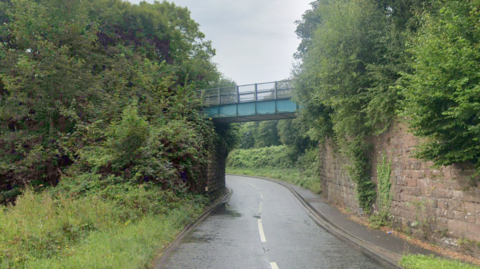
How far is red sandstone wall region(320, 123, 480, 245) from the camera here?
7.58m

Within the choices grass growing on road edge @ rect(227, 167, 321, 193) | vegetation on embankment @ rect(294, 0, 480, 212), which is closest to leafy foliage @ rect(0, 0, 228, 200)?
vegetation on embankment @ rect(294, 0, 480, 212)

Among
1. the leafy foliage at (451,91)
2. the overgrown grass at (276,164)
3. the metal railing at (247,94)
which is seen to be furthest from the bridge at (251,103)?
the leafy foliage at (451,91)

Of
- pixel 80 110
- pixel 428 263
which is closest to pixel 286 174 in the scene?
pixel 80 110

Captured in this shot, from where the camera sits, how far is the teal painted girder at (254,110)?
75.9ft

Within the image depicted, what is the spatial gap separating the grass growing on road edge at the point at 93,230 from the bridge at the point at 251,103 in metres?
11.8

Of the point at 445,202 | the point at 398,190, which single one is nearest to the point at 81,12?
the point at 398,190

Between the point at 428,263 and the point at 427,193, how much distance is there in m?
3.04

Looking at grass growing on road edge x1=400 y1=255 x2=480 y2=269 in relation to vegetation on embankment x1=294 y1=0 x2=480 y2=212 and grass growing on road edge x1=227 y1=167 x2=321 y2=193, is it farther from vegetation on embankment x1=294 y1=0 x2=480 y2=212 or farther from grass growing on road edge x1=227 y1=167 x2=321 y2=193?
grass growing on road edge x1=227 y1=167 x2=321 y2=193

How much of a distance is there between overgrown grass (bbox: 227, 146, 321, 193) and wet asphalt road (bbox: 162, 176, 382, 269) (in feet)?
57.1

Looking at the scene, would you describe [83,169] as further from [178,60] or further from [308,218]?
[178,60]

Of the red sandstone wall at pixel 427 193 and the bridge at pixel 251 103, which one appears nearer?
the red sandstone wall at pixel 427 193

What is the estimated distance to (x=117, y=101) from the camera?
54.6 feet

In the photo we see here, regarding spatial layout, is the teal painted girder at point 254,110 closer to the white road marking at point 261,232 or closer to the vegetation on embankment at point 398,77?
the vegetation on embankment at point 398,77

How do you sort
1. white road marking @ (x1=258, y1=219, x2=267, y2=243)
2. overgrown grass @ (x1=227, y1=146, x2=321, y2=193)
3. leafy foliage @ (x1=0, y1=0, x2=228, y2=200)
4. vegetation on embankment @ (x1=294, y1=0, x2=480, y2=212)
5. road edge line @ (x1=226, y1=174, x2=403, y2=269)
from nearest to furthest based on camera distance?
vegetation on embankment @ (x1=294, y1=0, x2=480, y2=212), road edge line @ (x1=226, y1=174, x2=403, y2=269), white road marking @ (x1=258, y1=219, x2=267, y2=243), leafy foliage @ (x1=0, y1=0, x2=228, y2=200), overgrown grass @ (x1=227, y1=146, x2=321, y2=193)
